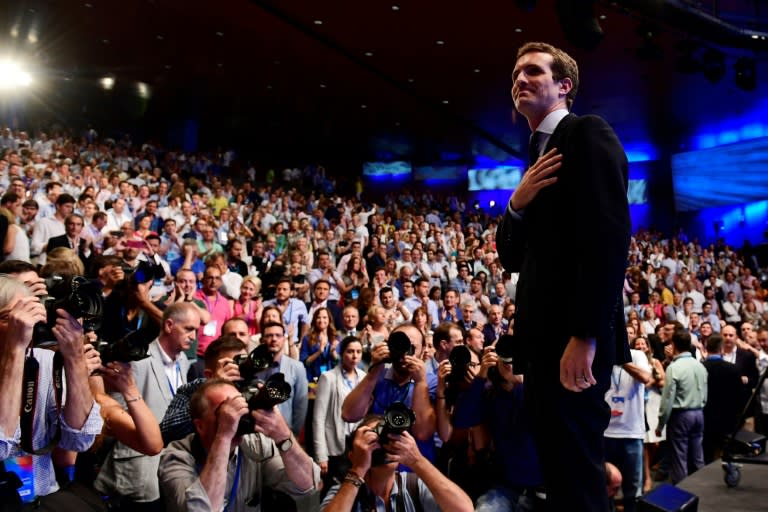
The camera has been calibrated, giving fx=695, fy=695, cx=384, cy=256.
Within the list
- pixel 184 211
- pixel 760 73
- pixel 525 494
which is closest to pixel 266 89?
pixel 184 211

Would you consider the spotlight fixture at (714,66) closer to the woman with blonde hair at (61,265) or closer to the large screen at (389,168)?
the woman with blonde hair at (61,265)

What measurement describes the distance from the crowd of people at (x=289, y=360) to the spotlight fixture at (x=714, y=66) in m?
3.12

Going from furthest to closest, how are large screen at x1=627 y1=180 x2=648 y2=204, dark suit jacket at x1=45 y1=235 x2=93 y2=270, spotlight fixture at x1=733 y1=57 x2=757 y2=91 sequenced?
large screen at x1=627 y1=180 x2=648 y2=204, spotlight fixture at x1=733 y1=57 x2=757 y2=91, dark suit jacket at x1=45 y1=235 x2=93 y2=270

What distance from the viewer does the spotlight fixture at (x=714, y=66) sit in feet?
28.5

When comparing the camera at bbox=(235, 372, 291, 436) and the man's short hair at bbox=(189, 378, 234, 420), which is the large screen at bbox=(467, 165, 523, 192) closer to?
the man's short hair at bbox=(189, 378, 234, 420)

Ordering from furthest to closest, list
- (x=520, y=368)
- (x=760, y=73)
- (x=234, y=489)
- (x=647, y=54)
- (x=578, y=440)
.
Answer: (x=760, y=73) < (x=647, y=54) < (x=234, y=489) < (x=520, y=368) < (x=578, y=440)

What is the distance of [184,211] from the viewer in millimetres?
8484

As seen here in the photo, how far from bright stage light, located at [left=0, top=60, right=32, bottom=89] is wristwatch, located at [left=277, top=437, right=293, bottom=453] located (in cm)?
1325

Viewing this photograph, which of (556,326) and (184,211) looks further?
(184,211)

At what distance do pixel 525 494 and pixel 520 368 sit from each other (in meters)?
1.60

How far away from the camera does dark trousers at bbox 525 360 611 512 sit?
144cm

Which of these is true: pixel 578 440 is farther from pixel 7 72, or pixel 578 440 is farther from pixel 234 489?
pixel 7 72

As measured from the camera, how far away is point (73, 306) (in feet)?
6.01

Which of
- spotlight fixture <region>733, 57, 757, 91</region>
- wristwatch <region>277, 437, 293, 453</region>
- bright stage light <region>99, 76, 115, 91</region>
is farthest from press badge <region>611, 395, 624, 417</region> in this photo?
bright stage light <region>99, 76, 115, 91</region>
